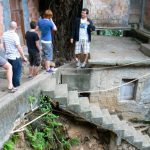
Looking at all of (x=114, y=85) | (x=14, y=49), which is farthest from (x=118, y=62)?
(x=14, y=49)

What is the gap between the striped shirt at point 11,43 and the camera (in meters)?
6.50

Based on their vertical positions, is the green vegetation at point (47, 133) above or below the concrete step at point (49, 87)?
below

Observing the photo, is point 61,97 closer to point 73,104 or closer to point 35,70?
point 73,104

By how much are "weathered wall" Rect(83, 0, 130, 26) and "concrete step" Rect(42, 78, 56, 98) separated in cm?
645

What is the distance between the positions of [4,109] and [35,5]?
6077 mm

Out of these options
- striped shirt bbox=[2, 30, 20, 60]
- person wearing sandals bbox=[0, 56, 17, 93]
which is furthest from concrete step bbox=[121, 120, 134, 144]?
striped shirt bbox=[2, 30, 20, 60]

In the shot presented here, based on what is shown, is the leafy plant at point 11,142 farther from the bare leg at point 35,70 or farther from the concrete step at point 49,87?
the bare leg at point 35,70

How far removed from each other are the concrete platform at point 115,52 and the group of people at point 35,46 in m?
A: 0.76

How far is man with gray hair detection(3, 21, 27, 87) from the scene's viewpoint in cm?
650

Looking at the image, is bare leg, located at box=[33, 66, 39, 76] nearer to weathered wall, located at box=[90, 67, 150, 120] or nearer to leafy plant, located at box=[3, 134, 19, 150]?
leafy plant, located at box=[3, 134, 19, 150]

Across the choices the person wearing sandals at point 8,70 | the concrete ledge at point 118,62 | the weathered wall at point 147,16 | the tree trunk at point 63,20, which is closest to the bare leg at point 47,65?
the person wearing sandals at point 8,70

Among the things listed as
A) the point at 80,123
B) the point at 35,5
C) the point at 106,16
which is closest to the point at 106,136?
the point at 80,123

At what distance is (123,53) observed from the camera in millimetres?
10664

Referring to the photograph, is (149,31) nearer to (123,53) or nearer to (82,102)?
(123,53)
